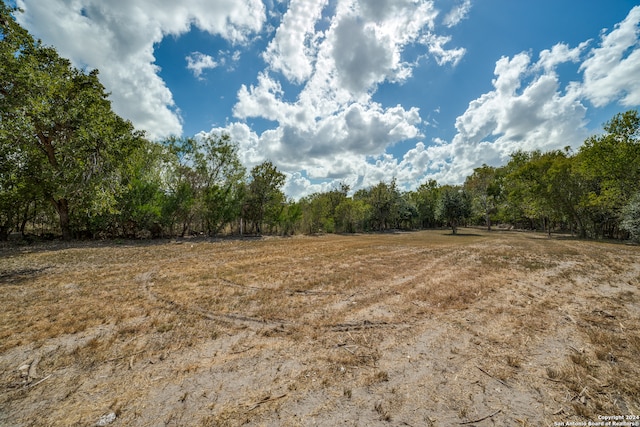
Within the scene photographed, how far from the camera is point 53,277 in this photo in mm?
9195

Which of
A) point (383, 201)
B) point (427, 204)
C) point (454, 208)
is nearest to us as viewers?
point (454, 208)

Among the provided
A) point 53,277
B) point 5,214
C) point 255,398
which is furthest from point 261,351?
point 5,214

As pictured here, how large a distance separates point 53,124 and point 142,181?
43.3 ft

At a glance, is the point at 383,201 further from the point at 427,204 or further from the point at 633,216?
the point at 633,216

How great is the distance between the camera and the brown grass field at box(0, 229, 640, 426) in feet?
9.94

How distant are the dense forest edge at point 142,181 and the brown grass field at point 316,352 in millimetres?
6605

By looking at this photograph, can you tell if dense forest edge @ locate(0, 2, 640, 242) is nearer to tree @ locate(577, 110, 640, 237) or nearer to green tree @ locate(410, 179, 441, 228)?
tree @ locate(577, 110, 640, 237)

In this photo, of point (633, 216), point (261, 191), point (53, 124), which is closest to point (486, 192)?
point (633, 216)

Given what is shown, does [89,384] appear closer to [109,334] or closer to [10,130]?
[109,334]

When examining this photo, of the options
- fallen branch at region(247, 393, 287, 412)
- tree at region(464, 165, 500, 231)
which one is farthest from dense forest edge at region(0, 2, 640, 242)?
fallen branch at region(247, 393, 287, 412)

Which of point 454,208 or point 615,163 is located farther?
point 454,208

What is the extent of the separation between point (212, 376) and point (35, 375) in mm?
2704

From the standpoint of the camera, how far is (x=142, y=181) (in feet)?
80.0

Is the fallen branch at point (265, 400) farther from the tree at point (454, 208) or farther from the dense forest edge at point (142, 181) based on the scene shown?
the tree at point (454, 208)
